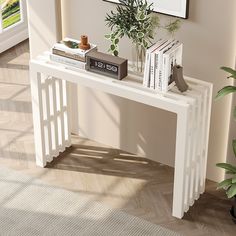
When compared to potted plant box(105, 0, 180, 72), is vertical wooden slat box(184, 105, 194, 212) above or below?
below

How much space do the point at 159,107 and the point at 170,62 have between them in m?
0.28

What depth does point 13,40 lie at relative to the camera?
21.4 feet

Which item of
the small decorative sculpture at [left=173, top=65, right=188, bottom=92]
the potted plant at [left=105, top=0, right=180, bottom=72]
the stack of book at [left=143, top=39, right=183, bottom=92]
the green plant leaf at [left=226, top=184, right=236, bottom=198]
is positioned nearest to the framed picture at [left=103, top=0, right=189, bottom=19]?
the potted plant at [left=105, top=0, right=180, bottom=72]

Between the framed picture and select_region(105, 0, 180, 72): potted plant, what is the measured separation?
0.15 feet

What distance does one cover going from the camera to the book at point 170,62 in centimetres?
405

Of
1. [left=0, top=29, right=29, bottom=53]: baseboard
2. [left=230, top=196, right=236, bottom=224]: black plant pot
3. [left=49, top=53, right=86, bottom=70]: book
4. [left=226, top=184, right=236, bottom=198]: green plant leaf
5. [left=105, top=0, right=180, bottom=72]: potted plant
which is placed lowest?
[left=230, top=196, right=236, bottom=224]: black plant pot

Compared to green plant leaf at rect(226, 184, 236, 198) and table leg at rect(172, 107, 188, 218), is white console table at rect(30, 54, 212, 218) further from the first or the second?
green plant leaf at rect(226, 184, 236, 198)

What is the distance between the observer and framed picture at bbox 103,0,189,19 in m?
4.31

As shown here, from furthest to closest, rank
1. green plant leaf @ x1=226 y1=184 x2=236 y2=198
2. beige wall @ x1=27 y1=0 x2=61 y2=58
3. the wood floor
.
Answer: beige wall @ x1=27 y1=0 x2=61 y2=58, the wood floor, green plant leaf @ x1=226 y1=184 x2=236 y2=198

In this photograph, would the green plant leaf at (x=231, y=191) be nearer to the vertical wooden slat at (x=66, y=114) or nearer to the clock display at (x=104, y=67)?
the clock display at (x=104, y=67)

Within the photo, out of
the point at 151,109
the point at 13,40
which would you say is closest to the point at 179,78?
the point at 151,109

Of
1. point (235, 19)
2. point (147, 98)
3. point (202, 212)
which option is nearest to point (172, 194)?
point (202, 212)

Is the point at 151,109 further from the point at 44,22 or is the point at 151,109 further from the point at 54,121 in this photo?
the point at 44,22

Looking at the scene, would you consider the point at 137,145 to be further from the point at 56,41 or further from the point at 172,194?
the point at 56,41
